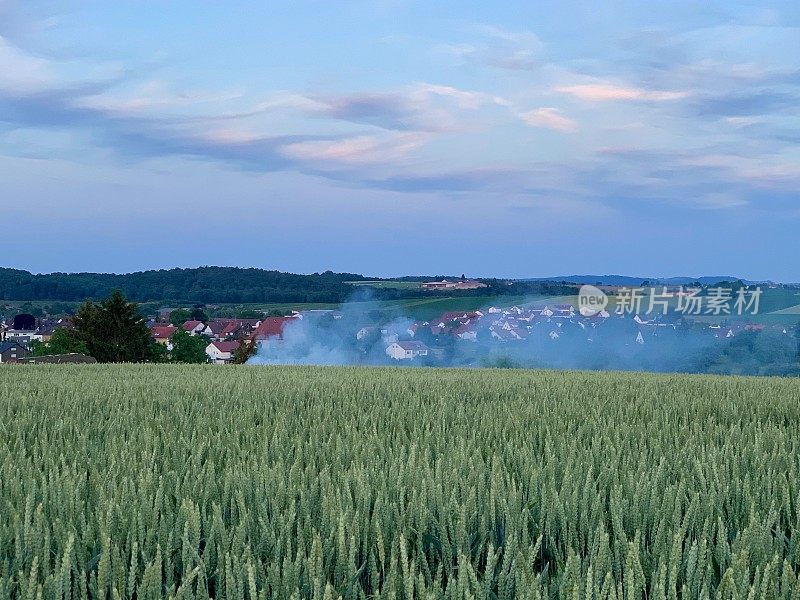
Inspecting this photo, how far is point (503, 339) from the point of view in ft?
117

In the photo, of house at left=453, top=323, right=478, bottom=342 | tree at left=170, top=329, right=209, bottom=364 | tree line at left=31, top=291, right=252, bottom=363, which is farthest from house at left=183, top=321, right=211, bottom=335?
house at left=453, top=323, right=478, bottom=342

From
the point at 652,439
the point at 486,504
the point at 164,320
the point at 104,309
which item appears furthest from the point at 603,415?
the point at 164,320

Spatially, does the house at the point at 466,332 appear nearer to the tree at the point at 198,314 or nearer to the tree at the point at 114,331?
the tree at the point at 114,331

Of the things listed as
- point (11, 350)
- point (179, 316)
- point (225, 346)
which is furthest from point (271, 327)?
point (11, 350)

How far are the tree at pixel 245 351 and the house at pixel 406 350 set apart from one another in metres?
7.57

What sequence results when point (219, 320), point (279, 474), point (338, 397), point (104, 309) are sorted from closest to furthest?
point (279, 474) < point (338, 397) < point (104, 309) < point (219, 320)

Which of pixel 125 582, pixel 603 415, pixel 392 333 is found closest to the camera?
pixel 125 582

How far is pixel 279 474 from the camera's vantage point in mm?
2906

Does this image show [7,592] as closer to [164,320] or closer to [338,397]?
[338,397]

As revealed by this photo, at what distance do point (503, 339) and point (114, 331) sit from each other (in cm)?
1659

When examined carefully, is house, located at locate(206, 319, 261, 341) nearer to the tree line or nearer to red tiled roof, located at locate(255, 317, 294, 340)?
red tiled roof, located at locate(255, 317, 294, 340)

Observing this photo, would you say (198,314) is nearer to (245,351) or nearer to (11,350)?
(11,350)

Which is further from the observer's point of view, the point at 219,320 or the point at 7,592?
the point at 219,320

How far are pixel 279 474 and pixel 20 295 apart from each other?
6085 centimetres
